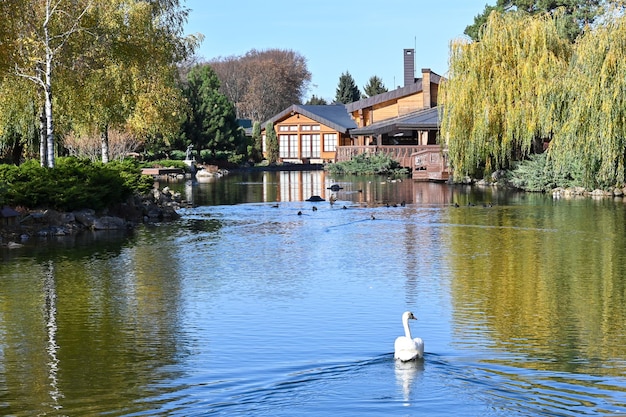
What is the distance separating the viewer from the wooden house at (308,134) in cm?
7844

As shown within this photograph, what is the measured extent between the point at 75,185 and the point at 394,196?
675 inches

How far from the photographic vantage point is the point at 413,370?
10.5 metres

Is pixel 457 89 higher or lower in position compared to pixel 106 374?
higher

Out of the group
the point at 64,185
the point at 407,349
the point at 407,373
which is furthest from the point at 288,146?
the point at 407,373

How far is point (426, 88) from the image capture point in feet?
227

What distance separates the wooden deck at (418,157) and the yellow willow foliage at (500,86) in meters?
7.81

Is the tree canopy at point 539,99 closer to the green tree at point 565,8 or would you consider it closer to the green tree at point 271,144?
the green tree at point 565,8

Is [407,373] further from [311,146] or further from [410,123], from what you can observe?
[311,146]

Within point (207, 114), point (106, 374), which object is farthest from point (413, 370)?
point (207, 114)

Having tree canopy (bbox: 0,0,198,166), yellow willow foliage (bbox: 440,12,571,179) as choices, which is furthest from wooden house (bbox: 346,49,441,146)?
tree canopy (bbox: 0,0,198,166)

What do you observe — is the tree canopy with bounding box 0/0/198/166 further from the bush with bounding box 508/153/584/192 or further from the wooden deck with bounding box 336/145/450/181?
the wooden deck with bounding box 336/145/450/181

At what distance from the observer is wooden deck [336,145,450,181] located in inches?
2014

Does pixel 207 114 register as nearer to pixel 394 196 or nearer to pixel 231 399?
pixel 394 196

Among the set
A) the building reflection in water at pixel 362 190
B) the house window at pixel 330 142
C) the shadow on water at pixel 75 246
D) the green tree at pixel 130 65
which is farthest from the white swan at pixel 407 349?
the house window at pixel 330 142
